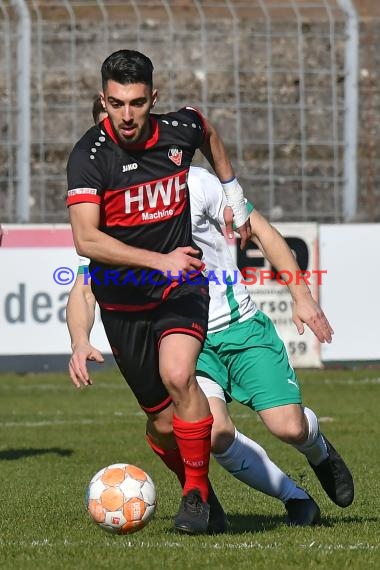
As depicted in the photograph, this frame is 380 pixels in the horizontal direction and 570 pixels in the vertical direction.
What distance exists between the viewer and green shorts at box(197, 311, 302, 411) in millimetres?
6492

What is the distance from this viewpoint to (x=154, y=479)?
346 inches

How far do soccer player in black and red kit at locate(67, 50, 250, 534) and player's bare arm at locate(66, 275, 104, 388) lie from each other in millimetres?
149

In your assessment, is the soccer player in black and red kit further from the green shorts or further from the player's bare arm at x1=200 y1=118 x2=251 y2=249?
the green shorts

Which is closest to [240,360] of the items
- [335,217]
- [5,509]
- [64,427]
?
[5,509]

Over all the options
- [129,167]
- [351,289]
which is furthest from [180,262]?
[351,289]

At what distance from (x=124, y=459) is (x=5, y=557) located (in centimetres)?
440

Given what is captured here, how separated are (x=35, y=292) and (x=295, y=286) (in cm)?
Result: 911

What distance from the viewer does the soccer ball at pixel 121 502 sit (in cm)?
597

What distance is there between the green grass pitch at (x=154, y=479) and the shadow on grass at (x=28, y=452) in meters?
0.02

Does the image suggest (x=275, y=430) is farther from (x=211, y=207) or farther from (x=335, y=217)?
(x=335, y=217)

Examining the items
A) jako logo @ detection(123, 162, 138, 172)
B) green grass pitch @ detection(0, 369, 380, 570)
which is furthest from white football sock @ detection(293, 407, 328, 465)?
jako logo @ detection(123, 162, 138, 172)

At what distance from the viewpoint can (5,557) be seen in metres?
5.47

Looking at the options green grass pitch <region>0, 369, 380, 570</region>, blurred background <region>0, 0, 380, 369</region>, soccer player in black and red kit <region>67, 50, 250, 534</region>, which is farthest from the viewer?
blurred background <region>0, 0, 380, 369</region>

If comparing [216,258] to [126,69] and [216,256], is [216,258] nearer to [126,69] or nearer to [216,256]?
[216,256]
